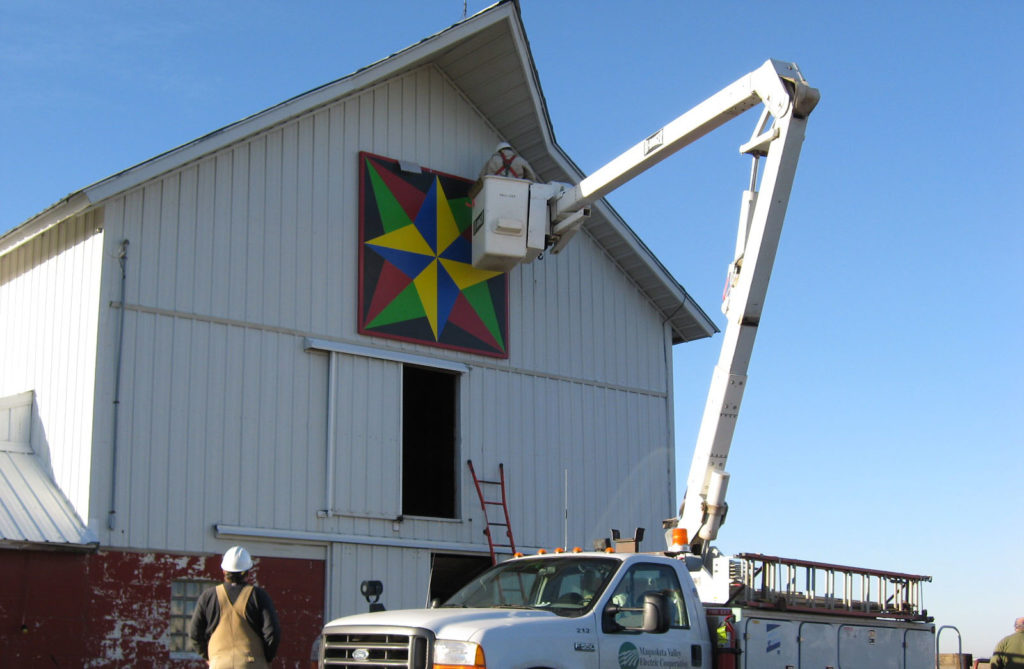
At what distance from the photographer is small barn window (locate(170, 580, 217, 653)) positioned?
14836 mm

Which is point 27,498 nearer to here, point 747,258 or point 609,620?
point 609,620

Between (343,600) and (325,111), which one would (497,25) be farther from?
(343,600)

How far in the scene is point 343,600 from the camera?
16297 mm

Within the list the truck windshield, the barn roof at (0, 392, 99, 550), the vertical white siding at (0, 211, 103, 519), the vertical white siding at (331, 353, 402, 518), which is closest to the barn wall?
the vertical white siding at (331, 353, 402, 518)

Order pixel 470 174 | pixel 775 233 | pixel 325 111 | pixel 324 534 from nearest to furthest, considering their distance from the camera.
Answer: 1. pixel 775 233
2. pixel 324 534
3. pixel 325 111
4. pixel 470 174

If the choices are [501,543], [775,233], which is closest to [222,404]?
[501,543]

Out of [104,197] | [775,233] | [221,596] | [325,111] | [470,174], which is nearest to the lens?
[221,596]

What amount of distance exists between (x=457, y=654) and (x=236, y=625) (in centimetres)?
189

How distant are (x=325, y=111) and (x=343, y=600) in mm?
6985

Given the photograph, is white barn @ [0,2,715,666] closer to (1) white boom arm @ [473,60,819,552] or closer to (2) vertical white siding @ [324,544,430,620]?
(2) vertical white siding @ [324,544,430,620]

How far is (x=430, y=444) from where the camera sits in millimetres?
19781

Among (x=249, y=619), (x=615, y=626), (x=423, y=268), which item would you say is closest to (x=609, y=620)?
(x=615, y=626)

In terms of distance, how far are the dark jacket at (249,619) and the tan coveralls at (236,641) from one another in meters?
0.04

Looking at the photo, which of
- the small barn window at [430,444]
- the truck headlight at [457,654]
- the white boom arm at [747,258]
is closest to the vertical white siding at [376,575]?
the small barn window at [430,444]
